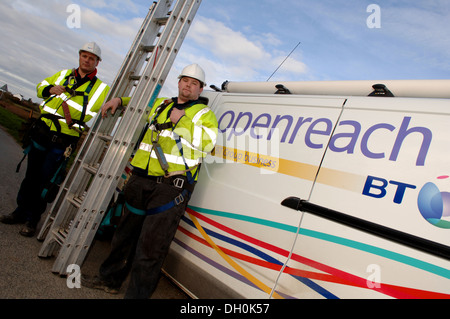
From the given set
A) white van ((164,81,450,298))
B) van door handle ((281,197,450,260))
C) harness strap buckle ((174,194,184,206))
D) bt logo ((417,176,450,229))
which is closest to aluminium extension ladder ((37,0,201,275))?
harness strap buckle ((174,194,184,206))

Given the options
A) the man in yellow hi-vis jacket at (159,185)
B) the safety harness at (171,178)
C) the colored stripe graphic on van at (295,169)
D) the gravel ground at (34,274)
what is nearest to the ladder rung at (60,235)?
the gravel ground at (34,274)

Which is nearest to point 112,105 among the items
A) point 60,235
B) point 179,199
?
point 179,199

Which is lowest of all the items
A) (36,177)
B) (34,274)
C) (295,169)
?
(34,274)

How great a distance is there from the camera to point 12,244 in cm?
305

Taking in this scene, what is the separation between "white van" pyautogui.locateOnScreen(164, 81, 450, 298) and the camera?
5.44 feet

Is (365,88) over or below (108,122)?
over

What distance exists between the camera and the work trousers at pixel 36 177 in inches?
136

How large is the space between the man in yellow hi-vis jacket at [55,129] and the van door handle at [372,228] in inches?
102

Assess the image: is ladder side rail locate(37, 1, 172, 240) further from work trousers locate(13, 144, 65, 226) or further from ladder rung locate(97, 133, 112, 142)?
work trousers locate(13, 144, 65, 226)

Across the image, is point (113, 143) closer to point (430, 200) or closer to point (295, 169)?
point (295, 169)

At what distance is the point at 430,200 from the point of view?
1635mm

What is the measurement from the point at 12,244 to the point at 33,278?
714 millimetres

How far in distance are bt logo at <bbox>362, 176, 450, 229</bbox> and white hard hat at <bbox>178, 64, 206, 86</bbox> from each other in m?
1.82

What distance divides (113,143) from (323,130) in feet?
6.28
